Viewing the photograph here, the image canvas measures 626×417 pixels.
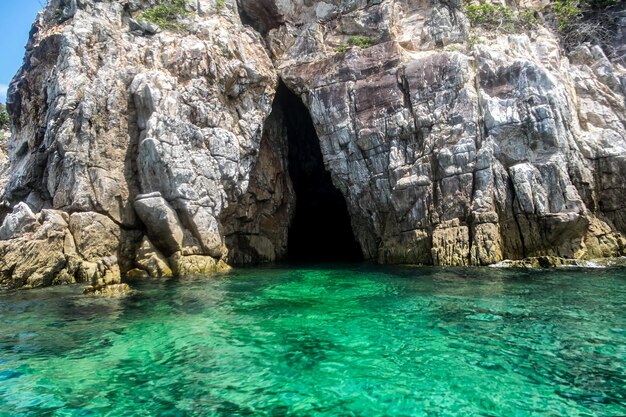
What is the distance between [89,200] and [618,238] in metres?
25.3

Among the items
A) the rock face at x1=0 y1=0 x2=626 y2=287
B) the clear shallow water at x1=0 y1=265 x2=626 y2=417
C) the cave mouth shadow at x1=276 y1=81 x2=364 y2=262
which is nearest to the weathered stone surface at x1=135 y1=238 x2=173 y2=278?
the rock face at x1=0 y1=0 x2=626 y2=287

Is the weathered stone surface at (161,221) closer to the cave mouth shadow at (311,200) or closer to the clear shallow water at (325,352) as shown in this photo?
the clear shallow water at (325,352)

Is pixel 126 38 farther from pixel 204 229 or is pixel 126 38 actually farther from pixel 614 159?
pixel 614 159

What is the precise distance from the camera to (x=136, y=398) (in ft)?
20.8

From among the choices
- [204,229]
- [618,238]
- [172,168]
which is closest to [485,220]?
[618,238]

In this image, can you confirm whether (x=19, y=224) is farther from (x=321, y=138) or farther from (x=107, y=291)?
(x=321, y=138)

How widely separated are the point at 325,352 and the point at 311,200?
26.4 meters

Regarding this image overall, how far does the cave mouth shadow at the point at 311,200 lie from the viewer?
3092 centimetres

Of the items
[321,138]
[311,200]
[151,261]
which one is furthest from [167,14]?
[311,200]

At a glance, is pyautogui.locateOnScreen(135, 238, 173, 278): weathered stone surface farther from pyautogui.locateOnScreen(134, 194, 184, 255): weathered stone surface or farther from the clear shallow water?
the clear shallow water

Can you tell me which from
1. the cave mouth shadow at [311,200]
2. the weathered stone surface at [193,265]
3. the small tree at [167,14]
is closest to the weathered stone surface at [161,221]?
the weathered stone surface at [193,265]

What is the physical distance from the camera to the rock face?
1933 centimetres

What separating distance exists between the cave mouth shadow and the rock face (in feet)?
15.8

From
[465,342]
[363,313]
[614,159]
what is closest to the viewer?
[465,342]
